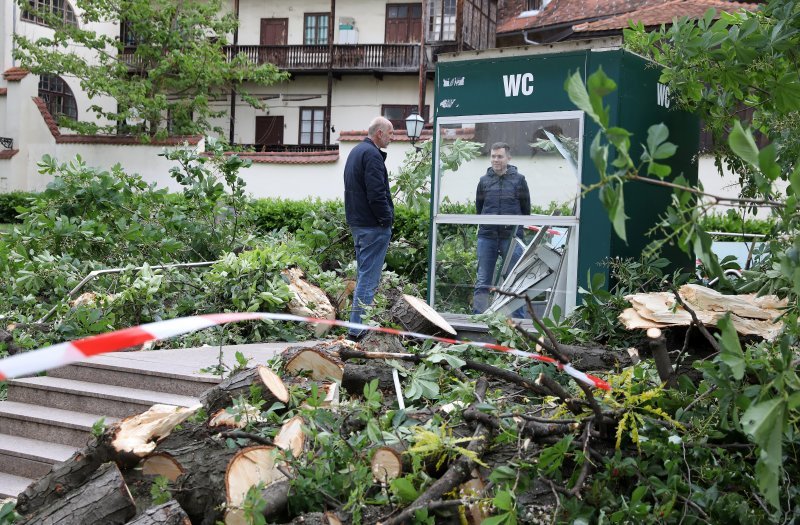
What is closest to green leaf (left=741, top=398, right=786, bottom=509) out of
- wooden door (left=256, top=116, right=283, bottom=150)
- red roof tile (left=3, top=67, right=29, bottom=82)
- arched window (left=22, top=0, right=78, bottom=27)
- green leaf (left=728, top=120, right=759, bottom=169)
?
green leaf (left=728, top=120, right=759, bottom=169)

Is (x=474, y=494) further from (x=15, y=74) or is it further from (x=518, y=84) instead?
(x=15, y=74)

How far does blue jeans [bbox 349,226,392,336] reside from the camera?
755 centimetres

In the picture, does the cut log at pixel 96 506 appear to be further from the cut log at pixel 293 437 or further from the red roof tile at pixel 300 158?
the red roof tile at pixel 300 158

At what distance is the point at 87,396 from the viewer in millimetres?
6105

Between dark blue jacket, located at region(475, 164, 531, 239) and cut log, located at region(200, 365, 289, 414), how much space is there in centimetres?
265

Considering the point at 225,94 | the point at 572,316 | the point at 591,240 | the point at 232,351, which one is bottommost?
the point at 232,351

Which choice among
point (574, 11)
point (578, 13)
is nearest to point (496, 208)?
point (578, 13)

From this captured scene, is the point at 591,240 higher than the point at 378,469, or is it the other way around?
the point at 591,240

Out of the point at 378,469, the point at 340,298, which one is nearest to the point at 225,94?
the point at 340,298

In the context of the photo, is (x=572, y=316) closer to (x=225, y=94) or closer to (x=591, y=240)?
(x=591, y=240)

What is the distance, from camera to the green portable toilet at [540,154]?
666 centimetres

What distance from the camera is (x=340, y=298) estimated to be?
923cm

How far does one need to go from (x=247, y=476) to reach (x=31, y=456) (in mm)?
2213

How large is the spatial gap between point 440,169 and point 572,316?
182cm
